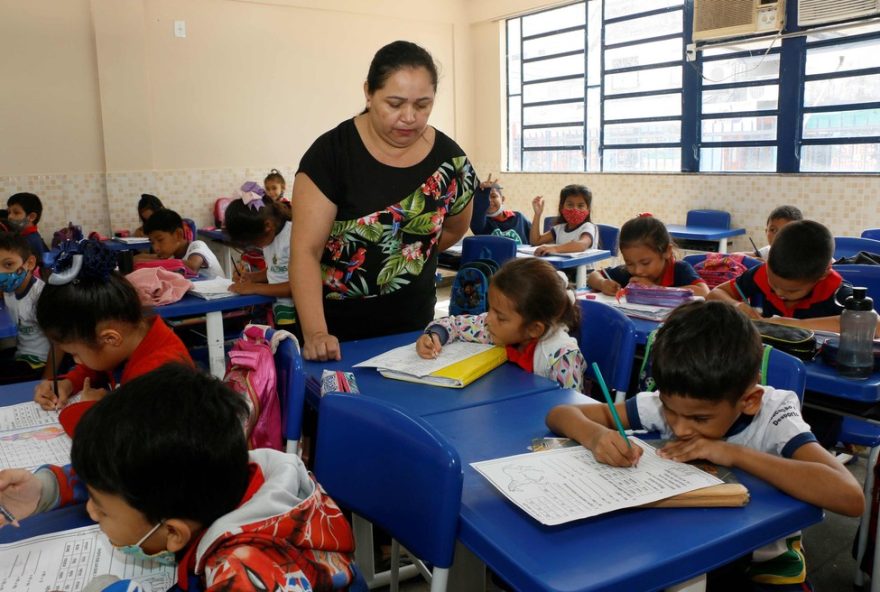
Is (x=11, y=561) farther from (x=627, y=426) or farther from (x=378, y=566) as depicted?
(x=378, y=566)

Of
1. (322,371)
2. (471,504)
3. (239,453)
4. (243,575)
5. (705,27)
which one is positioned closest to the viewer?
(243,575)

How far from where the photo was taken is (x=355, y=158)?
1.95 meters

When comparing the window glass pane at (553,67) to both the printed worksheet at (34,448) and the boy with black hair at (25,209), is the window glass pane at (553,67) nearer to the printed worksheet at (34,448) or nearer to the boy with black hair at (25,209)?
the boy with black hair at (25,209)

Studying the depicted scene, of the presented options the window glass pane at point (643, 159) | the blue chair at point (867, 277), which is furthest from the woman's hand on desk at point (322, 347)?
the window glass pane at point (643, 159)

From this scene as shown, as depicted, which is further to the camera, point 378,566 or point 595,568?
point 378,566

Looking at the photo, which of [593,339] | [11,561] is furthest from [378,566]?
[11,561]

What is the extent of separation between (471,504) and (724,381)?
497mm

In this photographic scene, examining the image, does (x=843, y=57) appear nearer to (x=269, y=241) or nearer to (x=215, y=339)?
(x=269, y=241)

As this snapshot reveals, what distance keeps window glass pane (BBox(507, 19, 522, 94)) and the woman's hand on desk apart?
655cm

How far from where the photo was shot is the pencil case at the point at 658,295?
263 cm

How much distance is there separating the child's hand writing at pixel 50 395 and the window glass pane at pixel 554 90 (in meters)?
6.25

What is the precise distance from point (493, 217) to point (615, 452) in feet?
15.0

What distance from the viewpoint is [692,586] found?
99 centimetres

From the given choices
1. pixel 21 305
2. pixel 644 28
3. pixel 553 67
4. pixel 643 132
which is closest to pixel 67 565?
pixel 21 305
